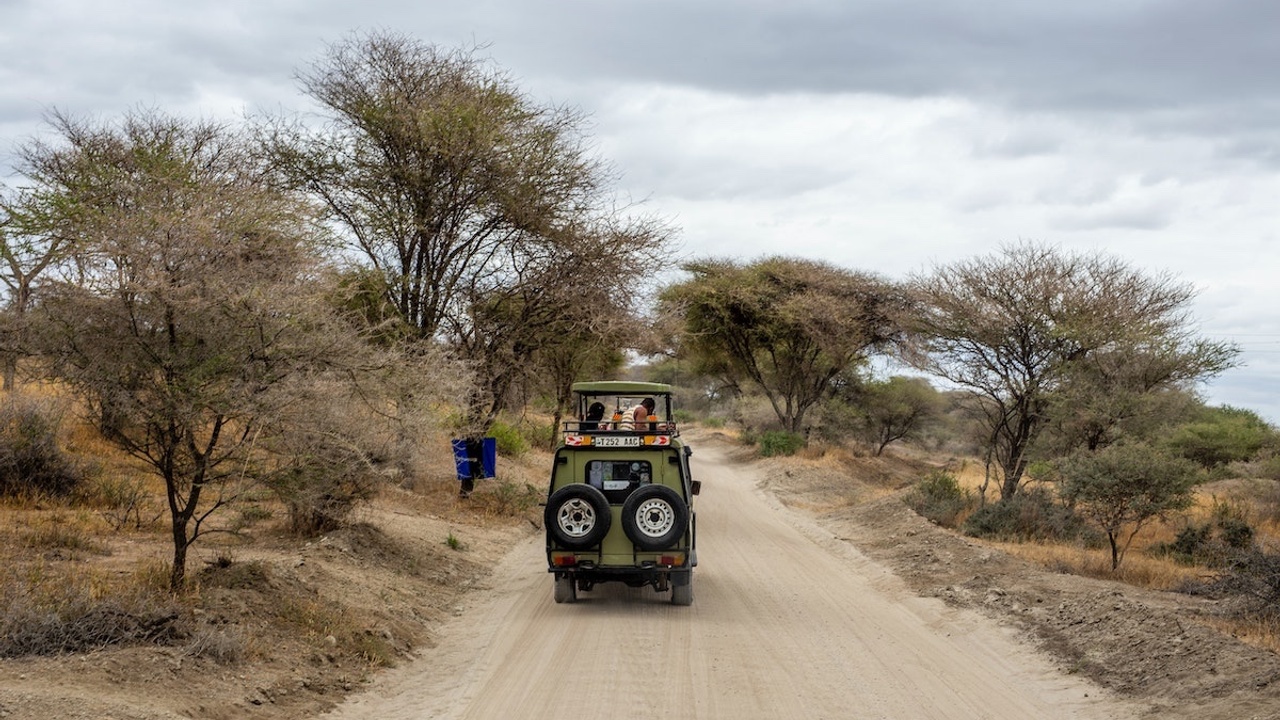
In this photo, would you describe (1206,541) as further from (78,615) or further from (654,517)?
(78,615)

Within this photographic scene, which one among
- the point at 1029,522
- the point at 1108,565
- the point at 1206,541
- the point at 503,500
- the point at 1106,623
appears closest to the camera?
the point at 1106,623

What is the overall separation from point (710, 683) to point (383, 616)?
4.08 m

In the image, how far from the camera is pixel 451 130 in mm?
19016

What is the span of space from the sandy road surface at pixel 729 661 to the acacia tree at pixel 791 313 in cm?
2362

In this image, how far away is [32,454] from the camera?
14938mm

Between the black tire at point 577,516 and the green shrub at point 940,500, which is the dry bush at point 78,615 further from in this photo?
the green shrub at point 940,500

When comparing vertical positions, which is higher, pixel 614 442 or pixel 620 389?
pixel 620 389

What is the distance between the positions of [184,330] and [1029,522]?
16.7 metres

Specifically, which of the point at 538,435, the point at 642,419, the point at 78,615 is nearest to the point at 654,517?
the point at 642,419

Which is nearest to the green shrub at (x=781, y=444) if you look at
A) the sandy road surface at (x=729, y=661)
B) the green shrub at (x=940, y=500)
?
the green shrub at (x=940, y=500)

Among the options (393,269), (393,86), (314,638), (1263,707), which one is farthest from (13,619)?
(393,86)

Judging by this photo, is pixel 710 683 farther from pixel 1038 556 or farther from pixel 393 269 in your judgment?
pixel 393 269

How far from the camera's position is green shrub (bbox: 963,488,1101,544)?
19391 millimetres

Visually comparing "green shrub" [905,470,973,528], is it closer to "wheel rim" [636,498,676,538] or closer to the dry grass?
the dry grass
